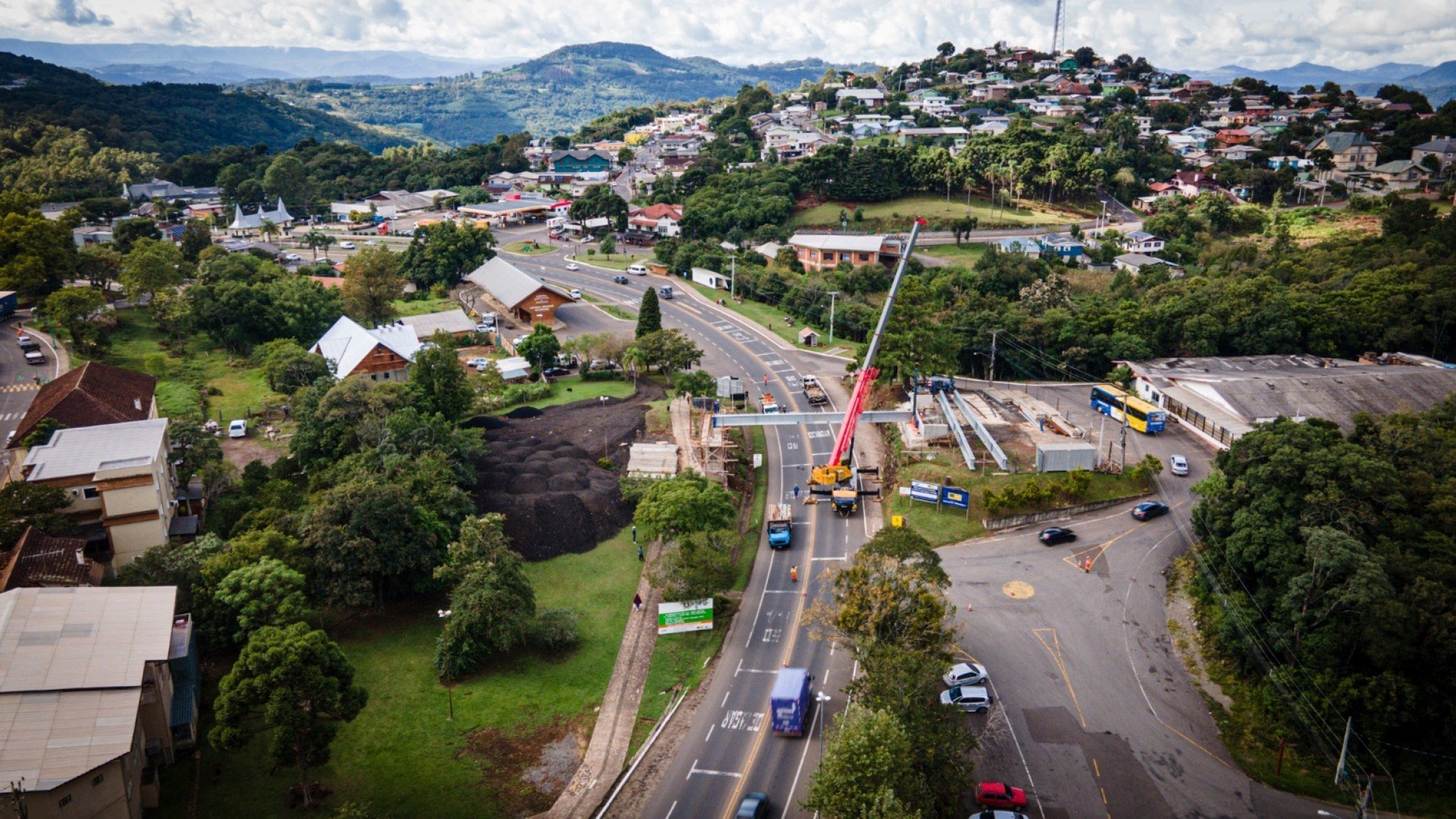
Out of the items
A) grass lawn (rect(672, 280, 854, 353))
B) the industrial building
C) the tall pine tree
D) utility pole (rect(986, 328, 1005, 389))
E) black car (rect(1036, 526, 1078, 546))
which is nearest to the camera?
black car (rect(1036, 526, 1078, 546))

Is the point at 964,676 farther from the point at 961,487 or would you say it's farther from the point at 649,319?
the point at 649,319

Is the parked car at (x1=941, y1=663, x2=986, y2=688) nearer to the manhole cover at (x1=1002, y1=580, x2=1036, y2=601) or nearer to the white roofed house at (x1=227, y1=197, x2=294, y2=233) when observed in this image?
the manhole cover at (x1=1002, y1=580, x2=1036, y2=601)

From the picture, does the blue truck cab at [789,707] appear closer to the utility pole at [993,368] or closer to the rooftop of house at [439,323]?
the utility pole at [993,368]

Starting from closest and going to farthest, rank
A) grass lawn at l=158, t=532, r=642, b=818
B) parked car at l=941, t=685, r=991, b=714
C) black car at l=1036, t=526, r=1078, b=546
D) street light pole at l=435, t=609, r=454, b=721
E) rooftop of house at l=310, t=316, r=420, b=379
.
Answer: grass lawn at l=158, t=532, r=642, b=818
parked car at l=941, t=685, r=991, b=714
street light pole at l=435, t=609, r=454, b=721
black car at l=1036, t=526, r=1078, b=546
rooftop of house at l=310, t=316, r=420, b=379

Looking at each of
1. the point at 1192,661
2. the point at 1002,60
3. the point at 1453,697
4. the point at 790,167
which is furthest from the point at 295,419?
the point at 1002,60

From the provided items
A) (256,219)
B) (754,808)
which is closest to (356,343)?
(754,808)

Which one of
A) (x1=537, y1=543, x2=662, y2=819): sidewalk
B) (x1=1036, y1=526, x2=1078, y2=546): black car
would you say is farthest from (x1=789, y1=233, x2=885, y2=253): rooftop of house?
(x1=537, y1=543, x2=662, y2=819): sidewalk

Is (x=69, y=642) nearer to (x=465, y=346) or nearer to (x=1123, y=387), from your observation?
(x=465, y=346)

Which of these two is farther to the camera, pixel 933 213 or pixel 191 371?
pixel 933 213
